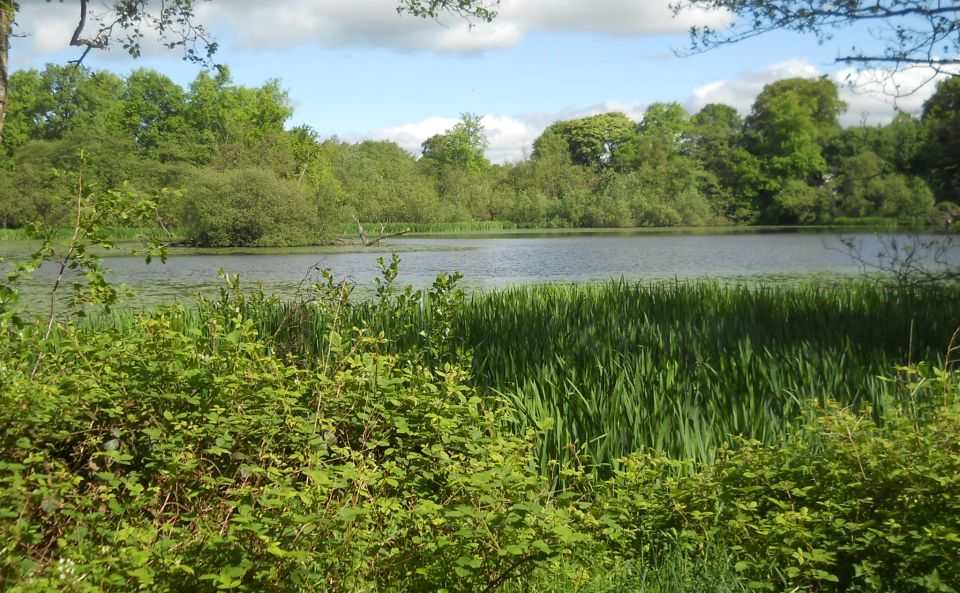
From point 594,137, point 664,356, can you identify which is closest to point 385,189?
point 594,137

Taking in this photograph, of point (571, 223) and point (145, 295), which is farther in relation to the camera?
point (571, 223)

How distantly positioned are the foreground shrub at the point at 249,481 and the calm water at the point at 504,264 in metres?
8.16

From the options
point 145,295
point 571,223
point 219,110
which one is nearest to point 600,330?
point 145,295

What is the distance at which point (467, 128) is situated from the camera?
59.1 metres

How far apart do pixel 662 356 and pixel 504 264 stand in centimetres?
1282

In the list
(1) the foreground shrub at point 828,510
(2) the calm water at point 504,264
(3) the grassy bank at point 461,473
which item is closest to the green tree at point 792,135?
(2) the calm water at point 504,264

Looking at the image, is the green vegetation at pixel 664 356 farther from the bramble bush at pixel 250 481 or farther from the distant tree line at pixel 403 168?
the distant tree line at pixel 403 168

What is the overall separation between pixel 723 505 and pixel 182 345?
94.6 inches

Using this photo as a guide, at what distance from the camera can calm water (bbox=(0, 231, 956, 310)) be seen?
1400 cm

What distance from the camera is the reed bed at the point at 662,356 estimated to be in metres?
3.79

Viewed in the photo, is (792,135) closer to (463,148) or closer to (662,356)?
(463,148)

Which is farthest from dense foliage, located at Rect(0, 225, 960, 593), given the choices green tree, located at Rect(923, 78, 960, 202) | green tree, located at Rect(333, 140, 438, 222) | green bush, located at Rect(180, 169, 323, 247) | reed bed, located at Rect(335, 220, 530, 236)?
reed bed, located at Rect(335, 220, 530, 236)

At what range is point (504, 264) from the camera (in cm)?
1769

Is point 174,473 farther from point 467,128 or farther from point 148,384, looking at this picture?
point 467,128
